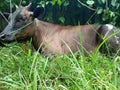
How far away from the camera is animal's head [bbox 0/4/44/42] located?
6488mm

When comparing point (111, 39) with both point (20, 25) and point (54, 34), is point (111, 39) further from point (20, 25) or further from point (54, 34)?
point (20, 25)

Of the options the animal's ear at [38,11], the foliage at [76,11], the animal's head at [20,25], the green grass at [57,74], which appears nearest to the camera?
the green grass at [57,74]

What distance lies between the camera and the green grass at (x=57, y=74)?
13.4ft

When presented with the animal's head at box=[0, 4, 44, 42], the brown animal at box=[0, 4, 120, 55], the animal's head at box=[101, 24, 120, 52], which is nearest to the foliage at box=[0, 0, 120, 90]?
the animal's head at box=[0, 4, 44, 42]

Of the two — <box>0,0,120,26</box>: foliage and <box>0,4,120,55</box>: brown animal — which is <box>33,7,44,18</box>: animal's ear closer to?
<box>0,4,120,55</box>: brown animal

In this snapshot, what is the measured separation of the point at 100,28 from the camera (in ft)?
23.2

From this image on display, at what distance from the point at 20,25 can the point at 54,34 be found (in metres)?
0.71

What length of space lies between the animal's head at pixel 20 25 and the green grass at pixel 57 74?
4.36 ft

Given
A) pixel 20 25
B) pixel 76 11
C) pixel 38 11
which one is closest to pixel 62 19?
pixel 76 11

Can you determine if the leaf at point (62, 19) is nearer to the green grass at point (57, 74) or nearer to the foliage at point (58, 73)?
the foliage at point (58, 73)

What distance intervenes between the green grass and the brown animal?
5.14 feet

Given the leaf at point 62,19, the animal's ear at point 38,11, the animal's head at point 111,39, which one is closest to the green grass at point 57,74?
the animal's head at point 111,39

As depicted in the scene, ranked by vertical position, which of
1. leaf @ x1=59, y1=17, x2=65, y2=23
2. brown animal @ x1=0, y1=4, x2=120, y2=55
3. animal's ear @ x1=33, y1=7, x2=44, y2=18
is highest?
animal's ear @ x1=33, y1=7, x2=44, y2=18

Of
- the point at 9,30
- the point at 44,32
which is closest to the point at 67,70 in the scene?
the point at 9,30
